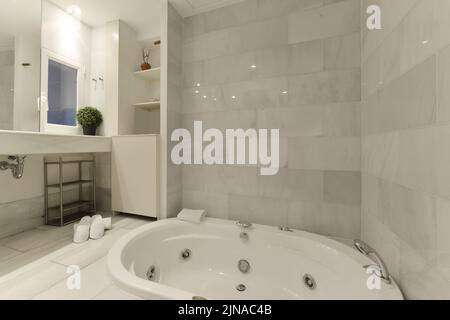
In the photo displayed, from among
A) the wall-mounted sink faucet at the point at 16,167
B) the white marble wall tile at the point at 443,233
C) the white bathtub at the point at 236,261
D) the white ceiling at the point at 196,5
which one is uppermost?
the white ceiling at the point at 196,5

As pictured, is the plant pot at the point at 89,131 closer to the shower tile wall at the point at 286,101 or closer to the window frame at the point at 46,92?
the window frame at the point at 46,92

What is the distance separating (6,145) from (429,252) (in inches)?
74.4

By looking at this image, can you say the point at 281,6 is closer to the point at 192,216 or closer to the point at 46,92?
the point at 192,216

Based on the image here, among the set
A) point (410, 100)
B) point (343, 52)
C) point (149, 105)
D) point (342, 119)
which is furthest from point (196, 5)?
point (410, 100)

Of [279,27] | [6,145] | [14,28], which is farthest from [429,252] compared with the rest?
[14,28]

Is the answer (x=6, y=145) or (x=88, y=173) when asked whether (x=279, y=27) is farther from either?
(x=88, y=173)

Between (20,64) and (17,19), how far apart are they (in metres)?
0.33

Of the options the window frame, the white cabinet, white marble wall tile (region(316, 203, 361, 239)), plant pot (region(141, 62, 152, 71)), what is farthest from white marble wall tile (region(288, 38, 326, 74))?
the window frame

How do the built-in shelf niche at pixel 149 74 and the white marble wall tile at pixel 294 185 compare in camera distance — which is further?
the built-in shelf niche at pixel 149 74

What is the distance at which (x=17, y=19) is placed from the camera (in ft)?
4.68

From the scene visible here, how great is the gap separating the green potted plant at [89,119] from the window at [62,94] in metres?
0.10

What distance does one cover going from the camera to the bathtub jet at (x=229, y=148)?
1475 millimetres

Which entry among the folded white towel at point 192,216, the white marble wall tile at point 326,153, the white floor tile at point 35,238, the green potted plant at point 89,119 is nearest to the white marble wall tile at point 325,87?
the white marble wall tile at point 326,153

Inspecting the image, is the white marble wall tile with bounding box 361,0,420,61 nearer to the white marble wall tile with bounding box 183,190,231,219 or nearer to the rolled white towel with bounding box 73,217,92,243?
the white marble wall tile with bounding box 183,190,231,219
